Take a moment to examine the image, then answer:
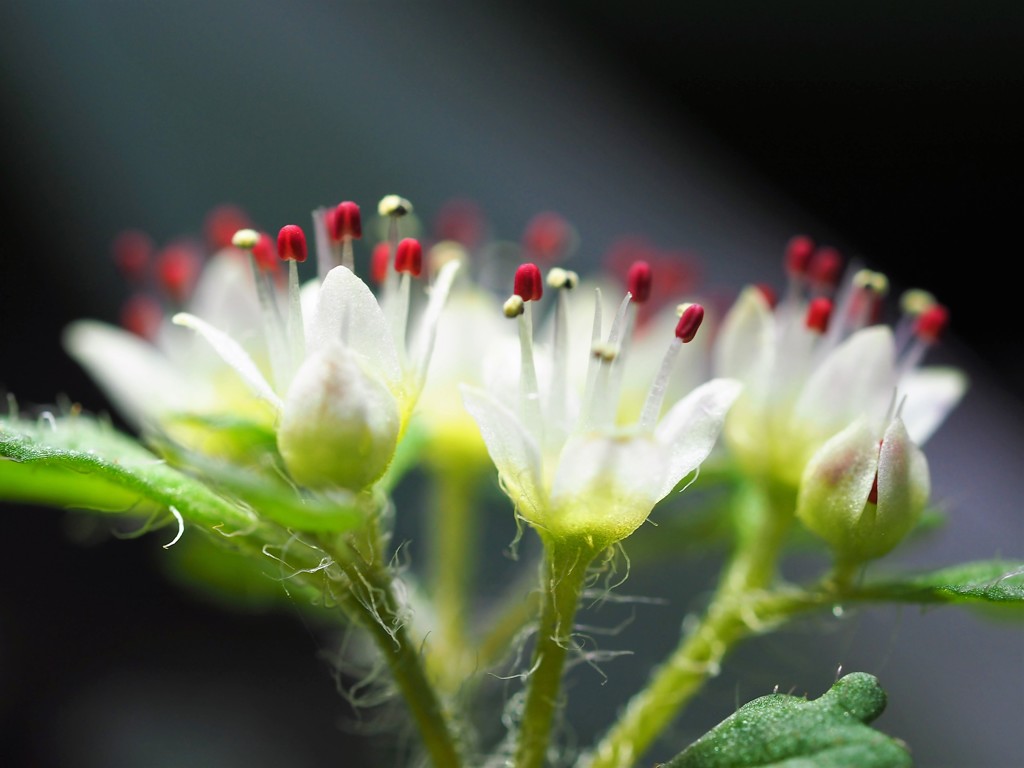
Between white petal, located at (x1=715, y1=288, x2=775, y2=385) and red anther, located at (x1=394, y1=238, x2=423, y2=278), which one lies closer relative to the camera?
red anther, located at (x1=394, y1=238, x2=423, y2=278)

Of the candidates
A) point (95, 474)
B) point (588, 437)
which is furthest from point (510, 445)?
point (95, 474)

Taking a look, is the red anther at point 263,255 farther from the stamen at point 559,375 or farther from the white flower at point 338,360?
the stamen at point 559,375

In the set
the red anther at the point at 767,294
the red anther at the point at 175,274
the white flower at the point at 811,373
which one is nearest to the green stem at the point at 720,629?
the white flower at the point at 811,373

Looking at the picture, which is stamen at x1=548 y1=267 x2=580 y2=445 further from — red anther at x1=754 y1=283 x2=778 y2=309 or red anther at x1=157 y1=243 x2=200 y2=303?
red anther at x1=157 y1=243 x2=200 y2=303

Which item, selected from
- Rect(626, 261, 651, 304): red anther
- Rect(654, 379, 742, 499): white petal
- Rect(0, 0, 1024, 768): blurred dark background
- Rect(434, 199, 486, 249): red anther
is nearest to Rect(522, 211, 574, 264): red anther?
Rect(434, 199, 486, 249): red anther

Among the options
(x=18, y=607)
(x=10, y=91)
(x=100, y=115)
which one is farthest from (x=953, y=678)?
(x=10, y=91)

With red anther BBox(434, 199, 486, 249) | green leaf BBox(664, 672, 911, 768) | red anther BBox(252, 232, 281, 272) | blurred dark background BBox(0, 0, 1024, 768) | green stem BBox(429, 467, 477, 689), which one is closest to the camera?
green leaf BBox(664, 672, 911, 768)

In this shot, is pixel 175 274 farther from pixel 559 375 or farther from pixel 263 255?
pixel 559 375
